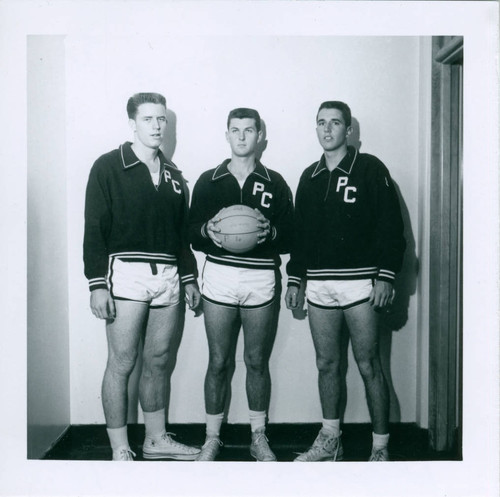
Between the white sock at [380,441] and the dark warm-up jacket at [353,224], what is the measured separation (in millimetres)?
590

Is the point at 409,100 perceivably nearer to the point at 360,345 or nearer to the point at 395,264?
the point at 395,264

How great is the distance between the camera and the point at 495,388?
5.90 feet

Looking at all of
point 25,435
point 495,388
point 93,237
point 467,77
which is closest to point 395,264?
point 495,388

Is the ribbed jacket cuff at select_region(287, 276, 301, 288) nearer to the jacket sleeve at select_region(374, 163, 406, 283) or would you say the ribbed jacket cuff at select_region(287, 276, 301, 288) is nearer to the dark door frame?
the jacket sleeve at select_region(374, 163, 406, 283)

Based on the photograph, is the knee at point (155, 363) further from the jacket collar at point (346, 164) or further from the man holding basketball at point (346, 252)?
the jacket collar at point (346, 164)

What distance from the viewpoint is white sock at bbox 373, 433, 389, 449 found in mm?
2000

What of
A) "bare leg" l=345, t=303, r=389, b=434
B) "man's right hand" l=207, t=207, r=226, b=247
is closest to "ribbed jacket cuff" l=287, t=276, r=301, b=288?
"bare leg" l=345, t=303, r=389, b=434

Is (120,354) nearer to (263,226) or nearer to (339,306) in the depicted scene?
(263,226)

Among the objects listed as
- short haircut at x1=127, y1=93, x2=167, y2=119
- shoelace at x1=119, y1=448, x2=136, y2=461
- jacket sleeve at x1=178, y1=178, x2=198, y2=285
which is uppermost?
short haircut at x1=127, y1=93, x2=167, y2=119

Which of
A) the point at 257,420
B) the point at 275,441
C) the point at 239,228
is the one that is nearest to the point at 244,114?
the point at 239,228

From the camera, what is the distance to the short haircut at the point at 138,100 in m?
1.94

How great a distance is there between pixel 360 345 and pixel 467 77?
1.01m

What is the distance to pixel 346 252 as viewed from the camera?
6.45 feet

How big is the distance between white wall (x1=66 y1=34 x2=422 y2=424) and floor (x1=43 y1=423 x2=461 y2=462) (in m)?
0.04
